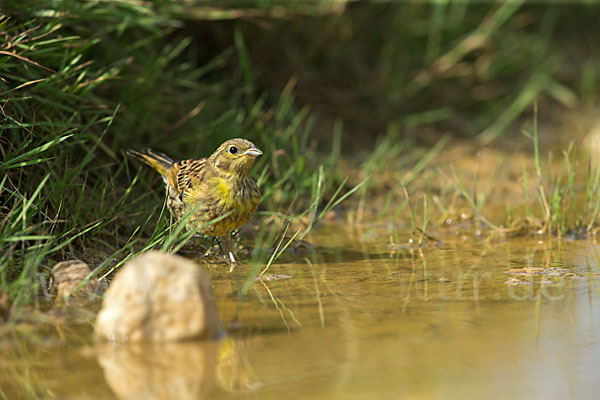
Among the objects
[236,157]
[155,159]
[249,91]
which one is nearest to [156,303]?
[236,157]

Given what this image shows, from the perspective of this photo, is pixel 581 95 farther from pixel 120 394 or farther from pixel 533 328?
pixel 120 394

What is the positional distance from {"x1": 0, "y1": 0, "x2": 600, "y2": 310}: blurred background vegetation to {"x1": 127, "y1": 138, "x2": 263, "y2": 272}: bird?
0.31 metres

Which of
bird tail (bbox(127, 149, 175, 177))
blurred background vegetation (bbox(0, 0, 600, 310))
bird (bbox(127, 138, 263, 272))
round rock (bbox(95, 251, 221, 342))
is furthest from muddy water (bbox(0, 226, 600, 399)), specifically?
bird tail (bbox(127, 149, 175, 177))

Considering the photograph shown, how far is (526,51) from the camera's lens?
8.24 m

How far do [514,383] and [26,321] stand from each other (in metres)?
1.91

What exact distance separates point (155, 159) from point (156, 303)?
2115 mm

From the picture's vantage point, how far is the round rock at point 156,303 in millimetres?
2959

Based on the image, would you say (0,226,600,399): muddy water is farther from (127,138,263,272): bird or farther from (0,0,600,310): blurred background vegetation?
(0,0,600,310): blurred background vegetation

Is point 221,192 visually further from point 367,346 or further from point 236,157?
point 367,346

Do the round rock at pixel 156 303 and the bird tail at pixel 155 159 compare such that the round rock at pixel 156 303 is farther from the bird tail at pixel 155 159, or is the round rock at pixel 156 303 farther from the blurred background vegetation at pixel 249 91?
the bird tail at pixel 155 159

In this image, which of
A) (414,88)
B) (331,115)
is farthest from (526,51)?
(331,115)

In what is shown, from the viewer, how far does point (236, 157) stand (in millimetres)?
4500

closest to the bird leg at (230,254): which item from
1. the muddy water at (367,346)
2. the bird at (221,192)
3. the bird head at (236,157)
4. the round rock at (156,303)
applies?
the bird at (221,192)

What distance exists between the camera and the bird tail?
16.1ft
